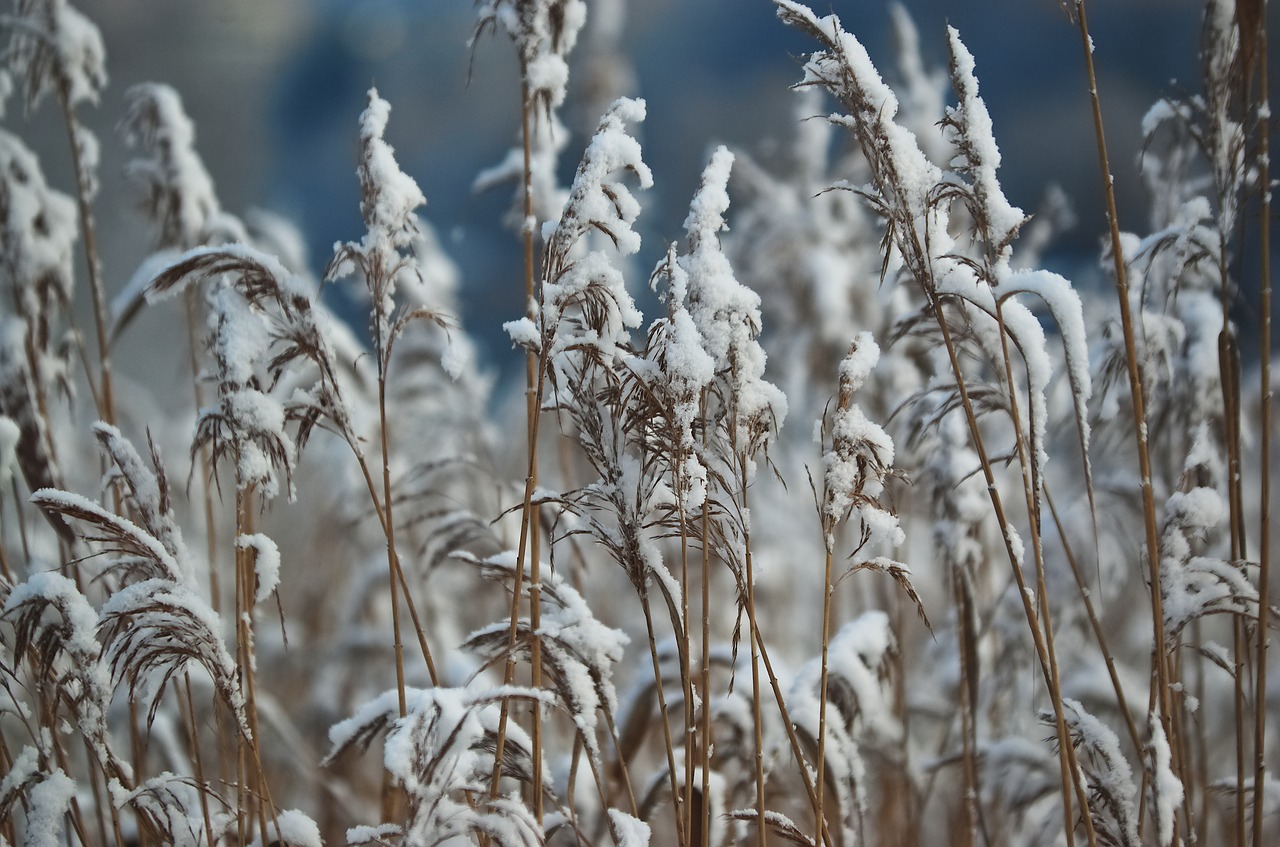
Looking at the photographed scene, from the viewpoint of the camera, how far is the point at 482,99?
524cm

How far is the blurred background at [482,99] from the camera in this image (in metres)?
4.66

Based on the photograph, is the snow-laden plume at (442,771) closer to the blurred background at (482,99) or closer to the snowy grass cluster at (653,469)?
the snowy grass cluster at (653,469)

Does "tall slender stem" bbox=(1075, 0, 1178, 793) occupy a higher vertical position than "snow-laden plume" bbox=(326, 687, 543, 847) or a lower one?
higher

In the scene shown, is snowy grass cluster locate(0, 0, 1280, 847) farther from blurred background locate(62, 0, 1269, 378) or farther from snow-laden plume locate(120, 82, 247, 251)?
blurred background locate(62, 0, 1269, 378)

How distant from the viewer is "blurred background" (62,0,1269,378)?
4.66 metres

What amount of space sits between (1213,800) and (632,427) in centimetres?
141

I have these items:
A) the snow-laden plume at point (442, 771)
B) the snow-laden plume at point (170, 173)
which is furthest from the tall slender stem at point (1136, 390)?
the snow-laden plume at point (170, 173)

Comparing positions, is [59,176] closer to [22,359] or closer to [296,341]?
[22,359]

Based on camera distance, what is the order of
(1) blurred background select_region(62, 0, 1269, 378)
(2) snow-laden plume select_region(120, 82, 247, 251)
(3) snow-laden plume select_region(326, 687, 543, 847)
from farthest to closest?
(1) blurred background select_region(62, 0, 1269, 378) < (2) snow-laden plume select_region(120, 82, 247, 251) < (3) snow-laden plume select_region(326, 687, 543, 847)

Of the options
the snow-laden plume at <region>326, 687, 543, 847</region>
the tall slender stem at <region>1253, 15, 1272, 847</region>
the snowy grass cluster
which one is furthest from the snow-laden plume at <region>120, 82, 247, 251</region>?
the tall slender stem at <region>1253, 15, 1272, 847</region>

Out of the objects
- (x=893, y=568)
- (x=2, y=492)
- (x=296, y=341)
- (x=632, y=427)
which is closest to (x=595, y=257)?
(x=632, y=427)

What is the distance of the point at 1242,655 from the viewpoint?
1.20m

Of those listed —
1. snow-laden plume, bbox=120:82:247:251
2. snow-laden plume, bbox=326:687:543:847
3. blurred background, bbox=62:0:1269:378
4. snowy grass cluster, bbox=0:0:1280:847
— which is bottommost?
snow-laden plume, bbox=326:687:543:847

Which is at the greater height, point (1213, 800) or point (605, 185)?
point (605, 185)
